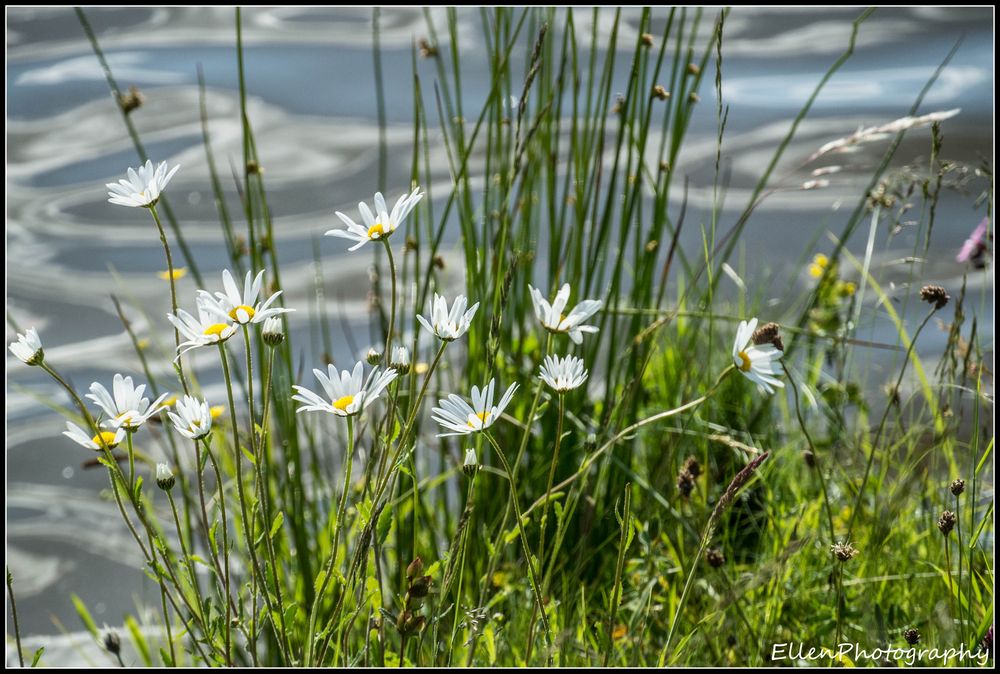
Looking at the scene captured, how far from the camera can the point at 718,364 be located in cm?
173

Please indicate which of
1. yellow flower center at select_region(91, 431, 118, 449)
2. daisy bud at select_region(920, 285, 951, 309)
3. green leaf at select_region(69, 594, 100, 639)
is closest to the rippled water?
green leaf at select_region(69, 594, 100, 639)

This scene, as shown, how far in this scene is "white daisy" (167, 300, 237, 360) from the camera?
2.28ft

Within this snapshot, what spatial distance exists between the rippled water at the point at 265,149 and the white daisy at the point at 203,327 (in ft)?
4.17

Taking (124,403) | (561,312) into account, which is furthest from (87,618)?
(561,312)

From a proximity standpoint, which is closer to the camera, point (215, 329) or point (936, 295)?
point (215, 329)

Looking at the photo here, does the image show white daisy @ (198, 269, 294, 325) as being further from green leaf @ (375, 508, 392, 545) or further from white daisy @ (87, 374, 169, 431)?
green leaf @ (375, 508, 392, 545)

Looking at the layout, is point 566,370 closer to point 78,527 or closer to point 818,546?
point 818,546

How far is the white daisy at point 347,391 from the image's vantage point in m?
0.67

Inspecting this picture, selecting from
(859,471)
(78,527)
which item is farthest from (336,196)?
(859,471)

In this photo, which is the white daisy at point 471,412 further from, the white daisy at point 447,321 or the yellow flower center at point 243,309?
the yellow flower center at point 243,309

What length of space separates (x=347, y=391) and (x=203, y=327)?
118mm

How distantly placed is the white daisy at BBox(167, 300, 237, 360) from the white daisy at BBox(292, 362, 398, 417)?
0.07 m

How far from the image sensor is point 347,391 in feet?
2.43

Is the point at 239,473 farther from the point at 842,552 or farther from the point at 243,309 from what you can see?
the point at 842,552
